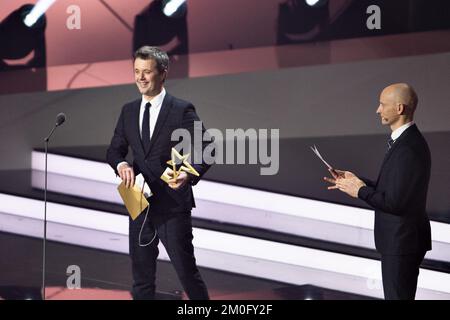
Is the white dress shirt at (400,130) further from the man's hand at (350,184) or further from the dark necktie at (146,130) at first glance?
the dark necktie at (146,130)

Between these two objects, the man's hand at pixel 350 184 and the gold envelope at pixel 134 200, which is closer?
the man's hand at pixel 350 184

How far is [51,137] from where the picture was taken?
6.19 meters

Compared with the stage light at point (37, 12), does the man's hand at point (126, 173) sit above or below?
below

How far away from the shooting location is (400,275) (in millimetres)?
4852

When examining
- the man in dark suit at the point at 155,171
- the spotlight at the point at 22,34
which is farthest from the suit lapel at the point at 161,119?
the spotlight at the point at 22,34

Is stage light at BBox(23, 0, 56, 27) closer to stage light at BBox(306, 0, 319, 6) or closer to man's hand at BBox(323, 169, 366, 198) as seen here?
stage light at BBox(306, 0, 319, 6)

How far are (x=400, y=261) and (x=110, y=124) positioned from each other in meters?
2.44

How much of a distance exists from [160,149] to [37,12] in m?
1.64

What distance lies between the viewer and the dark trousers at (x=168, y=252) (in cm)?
530

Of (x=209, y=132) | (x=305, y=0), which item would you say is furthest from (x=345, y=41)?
(x=209, y=132)

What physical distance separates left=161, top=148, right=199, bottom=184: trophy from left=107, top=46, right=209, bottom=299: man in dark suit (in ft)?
0.11

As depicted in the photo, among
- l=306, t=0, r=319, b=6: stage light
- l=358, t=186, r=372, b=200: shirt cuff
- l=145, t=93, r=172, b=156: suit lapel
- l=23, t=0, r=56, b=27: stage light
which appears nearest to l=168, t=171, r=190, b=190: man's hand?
l=145, t=93, r=172, b=156: suit lapel

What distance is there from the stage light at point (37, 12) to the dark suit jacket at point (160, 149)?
1.26 m
